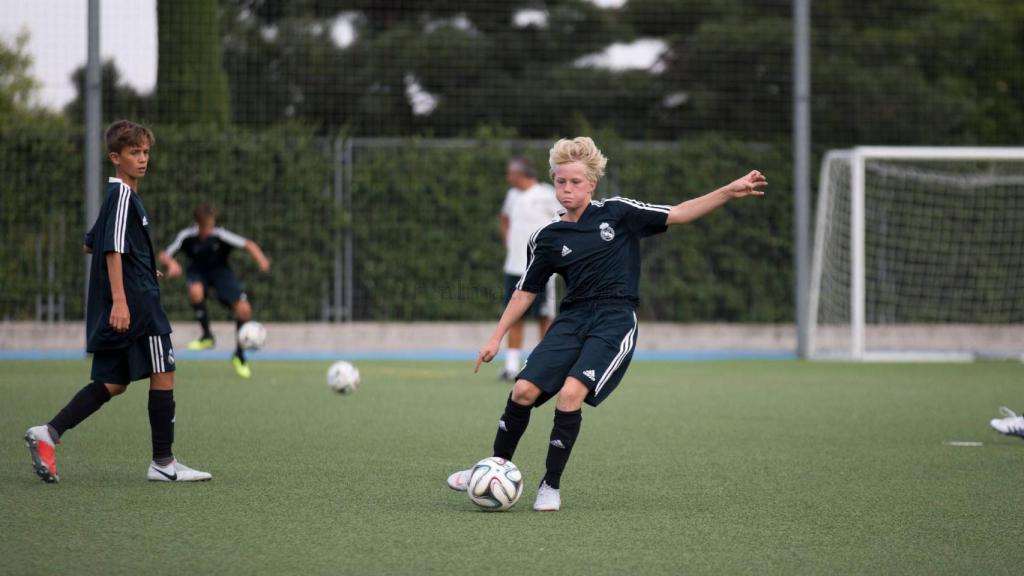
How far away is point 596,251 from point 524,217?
711cm

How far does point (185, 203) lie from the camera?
17.8 metres

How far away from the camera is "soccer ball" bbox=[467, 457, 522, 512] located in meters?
5.60

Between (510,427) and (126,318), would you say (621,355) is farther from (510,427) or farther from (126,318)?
(126,318)

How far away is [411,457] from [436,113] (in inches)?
609

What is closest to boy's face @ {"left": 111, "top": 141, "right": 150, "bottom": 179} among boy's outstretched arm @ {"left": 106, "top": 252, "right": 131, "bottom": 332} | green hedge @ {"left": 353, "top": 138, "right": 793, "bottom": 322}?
boy's outstretched arm @ {"left": 106, "top": 252, "right": 131, "bottom": 332}

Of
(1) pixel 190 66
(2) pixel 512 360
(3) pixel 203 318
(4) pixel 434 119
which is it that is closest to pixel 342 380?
(2) pixel 512 360

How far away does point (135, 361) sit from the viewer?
21.1ft

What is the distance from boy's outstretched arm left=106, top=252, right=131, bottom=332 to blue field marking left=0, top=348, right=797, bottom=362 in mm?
10085

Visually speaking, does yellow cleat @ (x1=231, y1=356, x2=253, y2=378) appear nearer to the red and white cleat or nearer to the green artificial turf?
the green artificial turf

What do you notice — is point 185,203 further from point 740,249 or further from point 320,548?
point 320,548

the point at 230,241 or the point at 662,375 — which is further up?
the point at 230,241

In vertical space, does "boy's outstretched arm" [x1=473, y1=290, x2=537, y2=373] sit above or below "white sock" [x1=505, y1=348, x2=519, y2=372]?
above

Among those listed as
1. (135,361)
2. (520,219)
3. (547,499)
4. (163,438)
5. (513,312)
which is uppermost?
(520,219)

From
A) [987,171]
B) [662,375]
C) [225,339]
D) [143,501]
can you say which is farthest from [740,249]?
[143,501]
